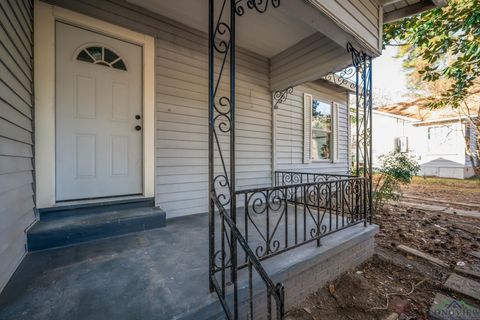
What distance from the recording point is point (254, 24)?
3.13 m

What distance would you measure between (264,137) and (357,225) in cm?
211

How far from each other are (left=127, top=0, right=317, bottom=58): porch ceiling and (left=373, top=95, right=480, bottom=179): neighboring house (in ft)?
24.2

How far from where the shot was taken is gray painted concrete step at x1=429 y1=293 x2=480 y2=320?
1.78 meters

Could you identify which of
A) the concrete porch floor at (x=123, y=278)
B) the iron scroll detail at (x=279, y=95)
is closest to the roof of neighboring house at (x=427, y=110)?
the iron scroll detail at (x=279, y=95)

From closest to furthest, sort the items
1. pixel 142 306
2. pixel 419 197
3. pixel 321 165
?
pixel 142 306, pixel 321 165, pixel 419 197

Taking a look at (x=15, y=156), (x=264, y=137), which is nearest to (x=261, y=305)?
(x=15, y=156)

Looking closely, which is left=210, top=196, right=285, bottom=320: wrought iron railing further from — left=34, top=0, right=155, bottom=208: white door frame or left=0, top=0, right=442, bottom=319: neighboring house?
left=34, top=0, right=155, bottom=208: white door frame

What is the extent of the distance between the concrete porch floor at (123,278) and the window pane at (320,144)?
3218mm

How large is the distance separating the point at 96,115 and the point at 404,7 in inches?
164

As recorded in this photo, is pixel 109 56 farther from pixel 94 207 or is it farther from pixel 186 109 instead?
pixel 94 207

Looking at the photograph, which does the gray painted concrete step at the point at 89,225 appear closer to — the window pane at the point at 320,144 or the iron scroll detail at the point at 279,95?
the iron scroll detail at the point at 279,95

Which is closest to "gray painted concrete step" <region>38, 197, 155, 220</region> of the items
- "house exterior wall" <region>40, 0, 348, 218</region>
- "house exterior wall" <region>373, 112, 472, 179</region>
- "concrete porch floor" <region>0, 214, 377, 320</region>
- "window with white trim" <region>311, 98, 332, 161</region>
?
"house exterior wall" <region>40, 0, 348, 218</region>

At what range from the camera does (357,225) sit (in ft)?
9.18

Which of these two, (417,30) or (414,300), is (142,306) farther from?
(417,30)
